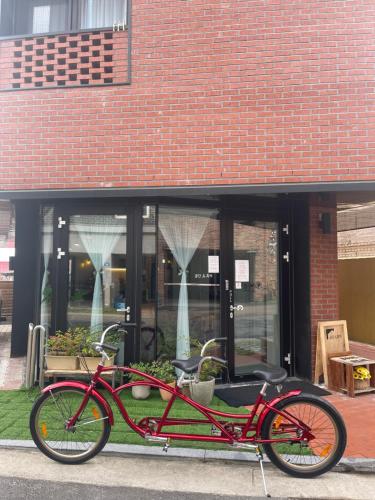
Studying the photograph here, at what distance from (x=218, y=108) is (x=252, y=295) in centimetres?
280

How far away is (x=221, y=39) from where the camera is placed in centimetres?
563

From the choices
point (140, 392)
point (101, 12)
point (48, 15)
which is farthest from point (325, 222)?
point (48, 15)

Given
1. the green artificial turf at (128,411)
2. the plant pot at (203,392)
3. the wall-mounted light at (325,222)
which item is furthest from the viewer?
the wall-mounted light at (325,222)

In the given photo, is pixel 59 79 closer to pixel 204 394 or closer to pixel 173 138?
pixel 173 138

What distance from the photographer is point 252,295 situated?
20.9 feet

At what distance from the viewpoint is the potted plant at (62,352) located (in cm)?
545

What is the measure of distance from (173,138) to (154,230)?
4.35 feet

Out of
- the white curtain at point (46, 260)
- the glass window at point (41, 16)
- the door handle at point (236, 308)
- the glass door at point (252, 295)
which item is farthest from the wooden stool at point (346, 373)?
the glass window at point (41, 16)

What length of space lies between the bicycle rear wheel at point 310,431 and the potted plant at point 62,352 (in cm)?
291

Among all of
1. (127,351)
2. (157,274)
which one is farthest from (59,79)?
(127,351)

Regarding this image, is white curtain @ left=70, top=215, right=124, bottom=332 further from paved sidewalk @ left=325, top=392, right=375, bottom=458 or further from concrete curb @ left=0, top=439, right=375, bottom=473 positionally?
paved sidewalk @ left=325, top=392, right=375, bottom=458

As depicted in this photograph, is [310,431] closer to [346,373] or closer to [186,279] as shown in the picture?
[346,373]

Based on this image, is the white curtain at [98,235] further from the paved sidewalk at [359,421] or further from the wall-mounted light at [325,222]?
the paved sidewalk at [359,421]

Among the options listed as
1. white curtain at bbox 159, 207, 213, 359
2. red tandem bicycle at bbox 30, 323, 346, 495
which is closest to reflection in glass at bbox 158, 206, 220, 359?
white curtain at bbox 159, 207, 213, 359
